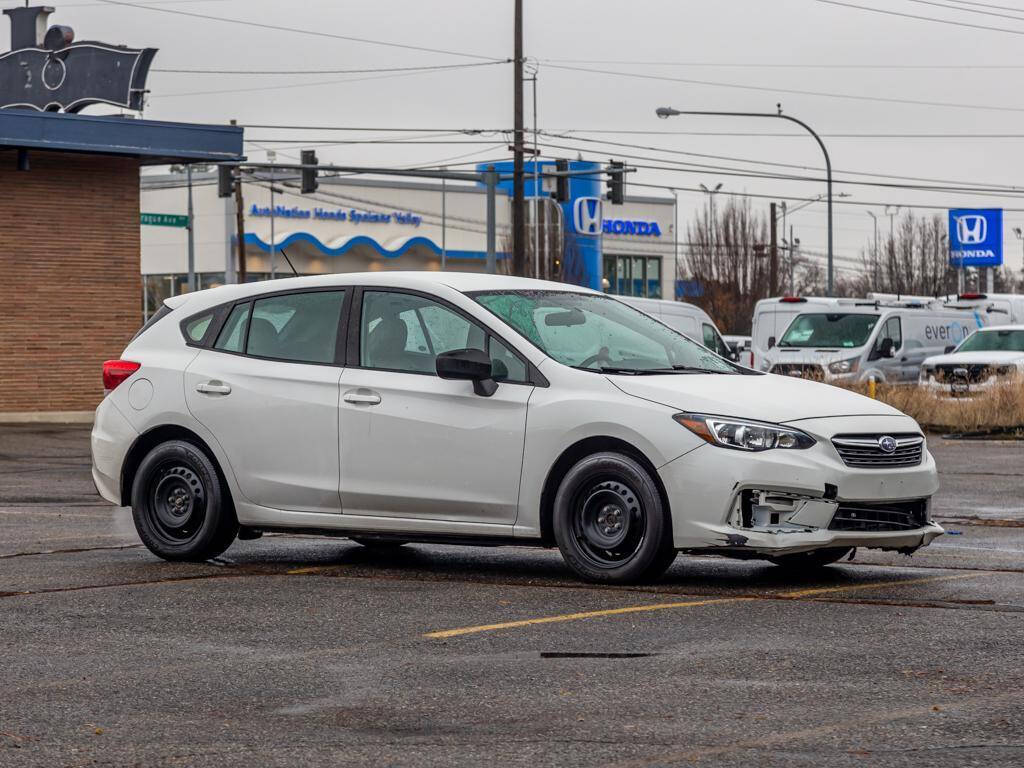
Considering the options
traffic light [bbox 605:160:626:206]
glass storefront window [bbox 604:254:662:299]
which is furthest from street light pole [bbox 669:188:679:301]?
traffic light [bbox 605:160:626:206]

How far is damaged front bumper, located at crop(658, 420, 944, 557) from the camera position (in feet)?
28.2

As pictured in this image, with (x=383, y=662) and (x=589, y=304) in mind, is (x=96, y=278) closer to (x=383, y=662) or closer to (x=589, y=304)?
(x=589, y=304)

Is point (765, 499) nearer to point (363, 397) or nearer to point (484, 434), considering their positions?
point (484, 434)

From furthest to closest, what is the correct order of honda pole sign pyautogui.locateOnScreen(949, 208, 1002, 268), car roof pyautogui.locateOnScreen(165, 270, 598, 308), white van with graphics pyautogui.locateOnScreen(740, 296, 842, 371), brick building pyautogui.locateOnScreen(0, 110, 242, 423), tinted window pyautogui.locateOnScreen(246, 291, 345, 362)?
honda pole sign pyautogui.locateOnScreen(949, 208, 1002, 268) < white van with graphics pyautogui.locateOnScreen(740, 296, 842, 371) < brick building pyautogui.locateOnScreen(0, 110, 242, 423) < tinted window pyautogui.locateOnScreen(246, 291, 345, 362) < car roof pyautogui.locateOnScreen(165, 270, 598, 308)

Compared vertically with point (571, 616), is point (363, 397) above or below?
above

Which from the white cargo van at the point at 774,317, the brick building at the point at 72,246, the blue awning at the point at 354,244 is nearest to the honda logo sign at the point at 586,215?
the blue awning at the point at 354,244

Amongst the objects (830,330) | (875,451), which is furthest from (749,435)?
(830,330)

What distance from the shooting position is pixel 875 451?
888 centimetres

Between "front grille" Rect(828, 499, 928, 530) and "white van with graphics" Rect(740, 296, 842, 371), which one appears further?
"white van with graphics" Rect(740, 296, 842, 371)

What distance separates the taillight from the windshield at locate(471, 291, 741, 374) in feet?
7.51

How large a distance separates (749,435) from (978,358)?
22.2 metres

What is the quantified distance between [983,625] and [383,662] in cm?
261

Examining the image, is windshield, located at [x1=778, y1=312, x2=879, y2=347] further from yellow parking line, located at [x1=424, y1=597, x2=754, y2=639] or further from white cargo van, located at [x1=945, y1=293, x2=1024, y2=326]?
yellow parking line, located at [x1=424, y1=597, x2=754, y2=639]

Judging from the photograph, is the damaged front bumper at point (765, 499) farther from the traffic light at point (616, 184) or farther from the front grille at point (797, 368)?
the traffic light at point (616, 184)
